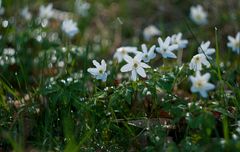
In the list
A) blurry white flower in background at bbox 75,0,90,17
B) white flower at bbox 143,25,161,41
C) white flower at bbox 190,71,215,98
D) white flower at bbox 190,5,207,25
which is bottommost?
white flower at bbox 190,71,215,98

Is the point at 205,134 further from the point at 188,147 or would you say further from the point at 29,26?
the point at 29,26

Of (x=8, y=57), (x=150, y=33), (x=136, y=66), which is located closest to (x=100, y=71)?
(x=136, y=66)

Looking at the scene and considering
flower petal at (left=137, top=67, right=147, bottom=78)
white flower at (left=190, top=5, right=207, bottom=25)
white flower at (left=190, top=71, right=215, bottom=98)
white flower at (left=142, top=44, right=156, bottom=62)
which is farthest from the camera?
white flower at (left=190, top=5, right=207, bottom=25)

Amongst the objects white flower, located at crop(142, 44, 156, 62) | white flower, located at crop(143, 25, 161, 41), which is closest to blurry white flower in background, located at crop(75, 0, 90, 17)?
white flower, located at crop(143, 25, 161, 41)

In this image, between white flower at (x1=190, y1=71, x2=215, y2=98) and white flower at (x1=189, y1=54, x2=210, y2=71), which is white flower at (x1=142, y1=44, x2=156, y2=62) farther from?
white flower at (x1=190, y1=71, x2=215, y2=98)

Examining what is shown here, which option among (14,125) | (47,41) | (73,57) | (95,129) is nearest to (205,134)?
(95,129)
